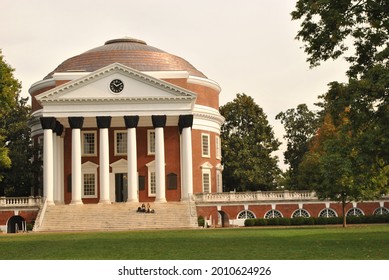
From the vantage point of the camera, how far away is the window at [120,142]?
66625 millimetres

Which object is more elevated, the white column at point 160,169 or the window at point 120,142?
the window at point 120,142

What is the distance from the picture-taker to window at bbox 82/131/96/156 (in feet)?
218

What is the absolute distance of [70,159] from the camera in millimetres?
66188

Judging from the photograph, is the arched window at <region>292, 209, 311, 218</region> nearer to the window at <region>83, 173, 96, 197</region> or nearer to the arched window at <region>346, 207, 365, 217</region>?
the arched window at <region>346, 207, 365, 217</region>

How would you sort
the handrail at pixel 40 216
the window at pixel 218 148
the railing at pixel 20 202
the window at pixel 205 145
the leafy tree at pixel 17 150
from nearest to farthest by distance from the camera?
the handrail at pixel 40 216 < the railing at pixel 20 202 < the leafy tree at pixel 17 150 < the window at pixel 205 145 < the window at pixel 218 148

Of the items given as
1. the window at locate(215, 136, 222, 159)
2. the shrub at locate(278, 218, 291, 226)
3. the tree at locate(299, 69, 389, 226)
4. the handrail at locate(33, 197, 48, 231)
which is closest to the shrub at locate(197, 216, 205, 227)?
the shrub at locate(278, 218, 291, 226)

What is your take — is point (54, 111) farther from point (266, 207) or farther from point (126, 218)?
point (266, 207)

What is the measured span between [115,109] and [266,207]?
15961 millimetres

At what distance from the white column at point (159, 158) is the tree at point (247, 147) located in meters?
16.5

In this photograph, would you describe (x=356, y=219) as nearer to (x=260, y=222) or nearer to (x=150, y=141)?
(x=260, y=222)

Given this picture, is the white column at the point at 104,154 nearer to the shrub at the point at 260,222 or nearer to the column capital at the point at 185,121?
the column capital at the point at 185,121

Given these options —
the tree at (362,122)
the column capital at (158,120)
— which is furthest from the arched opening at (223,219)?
the tree at (362,122)

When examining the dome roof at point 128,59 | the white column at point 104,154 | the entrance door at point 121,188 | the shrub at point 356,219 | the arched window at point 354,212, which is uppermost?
the dome roof at point 128,59

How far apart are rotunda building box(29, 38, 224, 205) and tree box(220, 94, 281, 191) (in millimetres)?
3600
